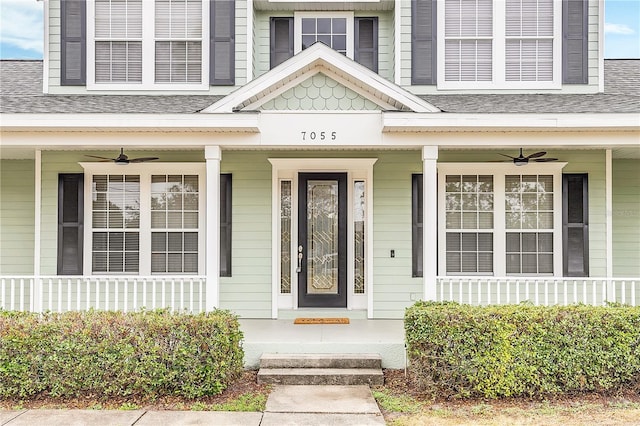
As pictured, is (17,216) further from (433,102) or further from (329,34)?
(433,102)

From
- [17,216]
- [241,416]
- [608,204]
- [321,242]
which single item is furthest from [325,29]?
[241,416]

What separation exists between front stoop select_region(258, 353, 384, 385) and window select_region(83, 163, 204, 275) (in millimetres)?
2659

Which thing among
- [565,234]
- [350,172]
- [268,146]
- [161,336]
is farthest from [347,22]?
[161,336]

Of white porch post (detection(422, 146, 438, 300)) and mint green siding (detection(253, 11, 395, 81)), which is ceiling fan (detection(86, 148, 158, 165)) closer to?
mint green siding (detection(253, 11, 395, 81))

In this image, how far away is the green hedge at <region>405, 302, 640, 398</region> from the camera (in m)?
5.32

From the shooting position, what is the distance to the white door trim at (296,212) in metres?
8.14

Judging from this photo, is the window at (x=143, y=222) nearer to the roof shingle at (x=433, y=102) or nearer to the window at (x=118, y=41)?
the roof shingle at (x=433, y=102)

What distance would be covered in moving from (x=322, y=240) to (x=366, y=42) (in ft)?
11.4

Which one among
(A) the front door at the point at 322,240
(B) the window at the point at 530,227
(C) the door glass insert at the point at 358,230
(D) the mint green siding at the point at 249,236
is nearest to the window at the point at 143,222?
(D) the mint green siding at the point at 249,236

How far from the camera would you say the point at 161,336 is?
17.7 ft

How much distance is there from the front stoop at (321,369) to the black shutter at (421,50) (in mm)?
4516

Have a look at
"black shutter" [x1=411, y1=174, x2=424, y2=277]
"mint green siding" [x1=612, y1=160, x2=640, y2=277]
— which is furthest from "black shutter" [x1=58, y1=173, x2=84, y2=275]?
"mint green siding" [x1=612, y1=160, x2=640, y2=277]

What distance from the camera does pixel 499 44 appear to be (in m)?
8.37

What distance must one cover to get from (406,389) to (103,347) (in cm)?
328
